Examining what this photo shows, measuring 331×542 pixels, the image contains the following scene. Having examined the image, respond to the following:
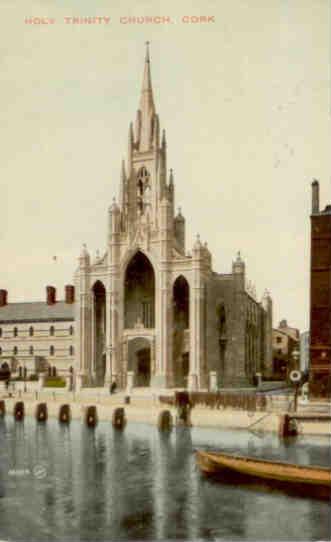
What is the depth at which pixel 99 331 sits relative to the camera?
5919 cm

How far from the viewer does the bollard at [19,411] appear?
43.7m

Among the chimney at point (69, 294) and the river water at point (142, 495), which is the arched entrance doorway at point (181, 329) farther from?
the river water at point (142, 495)

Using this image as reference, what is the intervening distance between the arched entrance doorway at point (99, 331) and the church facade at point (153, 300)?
8 centimetres

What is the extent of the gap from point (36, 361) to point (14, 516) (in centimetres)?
5253

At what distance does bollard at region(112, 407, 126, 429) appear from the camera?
39000 millimetres

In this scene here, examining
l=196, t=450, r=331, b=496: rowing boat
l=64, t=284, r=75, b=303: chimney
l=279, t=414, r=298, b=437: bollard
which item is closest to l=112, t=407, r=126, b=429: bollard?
l=279, t=414, r=298, b=437: bollard

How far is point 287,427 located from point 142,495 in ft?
36.7

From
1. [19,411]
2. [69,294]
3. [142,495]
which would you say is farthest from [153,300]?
[142,495]

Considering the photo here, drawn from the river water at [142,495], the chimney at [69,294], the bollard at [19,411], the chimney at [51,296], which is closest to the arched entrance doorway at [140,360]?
the bollard at [19,411]

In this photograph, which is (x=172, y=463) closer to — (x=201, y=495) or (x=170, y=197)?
(x=201, y=495)

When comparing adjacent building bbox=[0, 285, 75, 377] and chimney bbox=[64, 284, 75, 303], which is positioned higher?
chimney bbox=[64, 284, 75, 303]

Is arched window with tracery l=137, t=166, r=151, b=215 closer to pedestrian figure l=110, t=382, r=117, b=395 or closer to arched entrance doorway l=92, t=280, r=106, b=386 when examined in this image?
arched entrance doorway l=92, t=280, r=106, b=386

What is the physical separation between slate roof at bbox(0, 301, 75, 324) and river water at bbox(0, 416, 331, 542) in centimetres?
3830

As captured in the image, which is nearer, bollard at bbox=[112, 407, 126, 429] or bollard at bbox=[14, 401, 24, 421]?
bollard at bbox=[112, 407, 126, 429]
